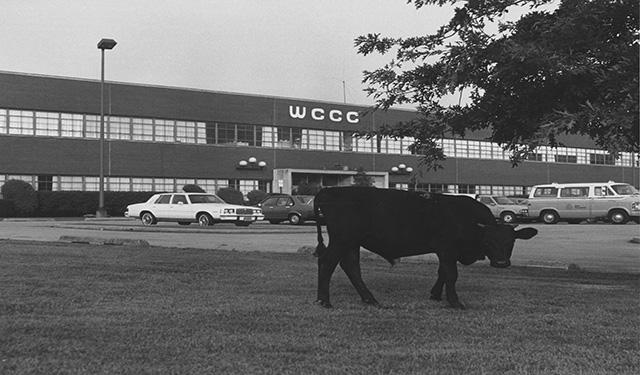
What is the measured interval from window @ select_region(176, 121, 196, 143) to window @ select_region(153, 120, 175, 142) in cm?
49

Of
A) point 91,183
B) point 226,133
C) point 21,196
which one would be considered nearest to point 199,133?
point 226,133

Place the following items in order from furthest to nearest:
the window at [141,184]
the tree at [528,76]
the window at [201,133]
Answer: the window at [201,133]
the window at [141,184]
the tree at [528,76]

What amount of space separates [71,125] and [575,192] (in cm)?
3238

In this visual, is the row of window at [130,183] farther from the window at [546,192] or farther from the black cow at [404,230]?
the black cow at [404,230]

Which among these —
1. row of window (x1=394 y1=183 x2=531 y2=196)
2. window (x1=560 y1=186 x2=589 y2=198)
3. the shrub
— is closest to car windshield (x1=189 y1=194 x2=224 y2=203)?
the shrub

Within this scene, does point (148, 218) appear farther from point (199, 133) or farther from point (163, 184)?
point (199, 133)

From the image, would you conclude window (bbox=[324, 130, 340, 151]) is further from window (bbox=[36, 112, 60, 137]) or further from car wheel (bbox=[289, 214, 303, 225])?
car wheel (bbox=[289, 214, 303, 225])

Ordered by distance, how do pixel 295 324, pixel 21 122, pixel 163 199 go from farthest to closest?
pixel 21 122
pixel 163 199
pixel 295 324

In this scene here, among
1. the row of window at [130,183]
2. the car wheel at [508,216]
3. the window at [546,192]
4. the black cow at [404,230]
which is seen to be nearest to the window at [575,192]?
the window at [546,192]

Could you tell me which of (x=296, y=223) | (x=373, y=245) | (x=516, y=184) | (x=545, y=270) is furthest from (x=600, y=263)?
(x=516, y=184)

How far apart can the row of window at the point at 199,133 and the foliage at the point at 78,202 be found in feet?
15.6

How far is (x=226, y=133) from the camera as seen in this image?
53375 millimetres

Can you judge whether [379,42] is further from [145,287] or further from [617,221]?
[617,221]

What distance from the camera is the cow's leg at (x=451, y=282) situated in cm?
717
